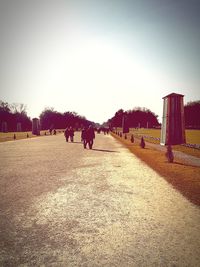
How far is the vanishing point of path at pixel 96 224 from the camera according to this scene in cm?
331

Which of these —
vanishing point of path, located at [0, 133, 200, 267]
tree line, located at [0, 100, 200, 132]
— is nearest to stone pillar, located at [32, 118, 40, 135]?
tree line, located at [0, 100, 200, 132]

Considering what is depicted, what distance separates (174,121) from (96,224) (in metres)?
9.04

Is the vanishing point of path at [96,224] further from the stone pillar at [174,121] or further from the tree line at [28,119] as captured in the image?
the tree line at [28,119]

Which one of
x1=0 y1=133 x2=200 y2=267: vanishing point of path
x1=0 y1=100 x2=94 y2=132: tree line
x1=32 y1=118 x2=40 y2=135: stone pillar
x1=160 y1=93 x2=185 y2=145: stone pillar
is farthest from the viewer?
x1=0 y1=100 x2=94 y2=132: tree line

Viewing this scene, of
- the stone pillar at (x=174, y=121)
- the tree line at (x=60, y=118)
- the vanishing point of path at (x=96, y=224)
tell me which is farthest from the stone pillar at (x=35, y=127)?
the vanishing point of path at (x=96, y=224)

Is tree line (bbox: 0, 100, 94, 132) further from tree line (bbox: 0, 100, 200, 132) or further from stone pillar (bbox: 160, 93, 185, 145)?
stone pillar (bbox: 160, 93, 185, 145)

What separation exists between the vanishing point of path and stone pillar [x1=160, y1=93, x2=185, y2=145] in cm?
470

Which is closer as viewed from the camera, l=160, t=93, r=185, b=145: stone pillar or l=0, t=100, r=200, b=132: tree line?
l=160, t=93, r=185, b=145: stone pillar

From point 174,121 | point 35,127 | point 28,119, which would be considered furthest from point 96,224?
point 28,119

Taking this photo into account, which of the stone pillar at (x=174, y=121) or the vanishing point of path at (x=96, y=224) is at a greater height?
the stone pillar at (x=174, y=121)

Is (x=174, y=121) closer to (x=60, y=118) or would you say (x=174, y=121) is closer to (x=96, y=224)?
(x=96, y=224)

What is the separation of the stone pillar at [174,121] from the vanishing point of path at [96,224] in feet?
15.4

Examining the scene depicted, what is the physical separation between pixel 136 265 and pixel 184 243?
1.07 meters

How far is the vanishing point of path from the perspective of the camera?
3.31 meters
